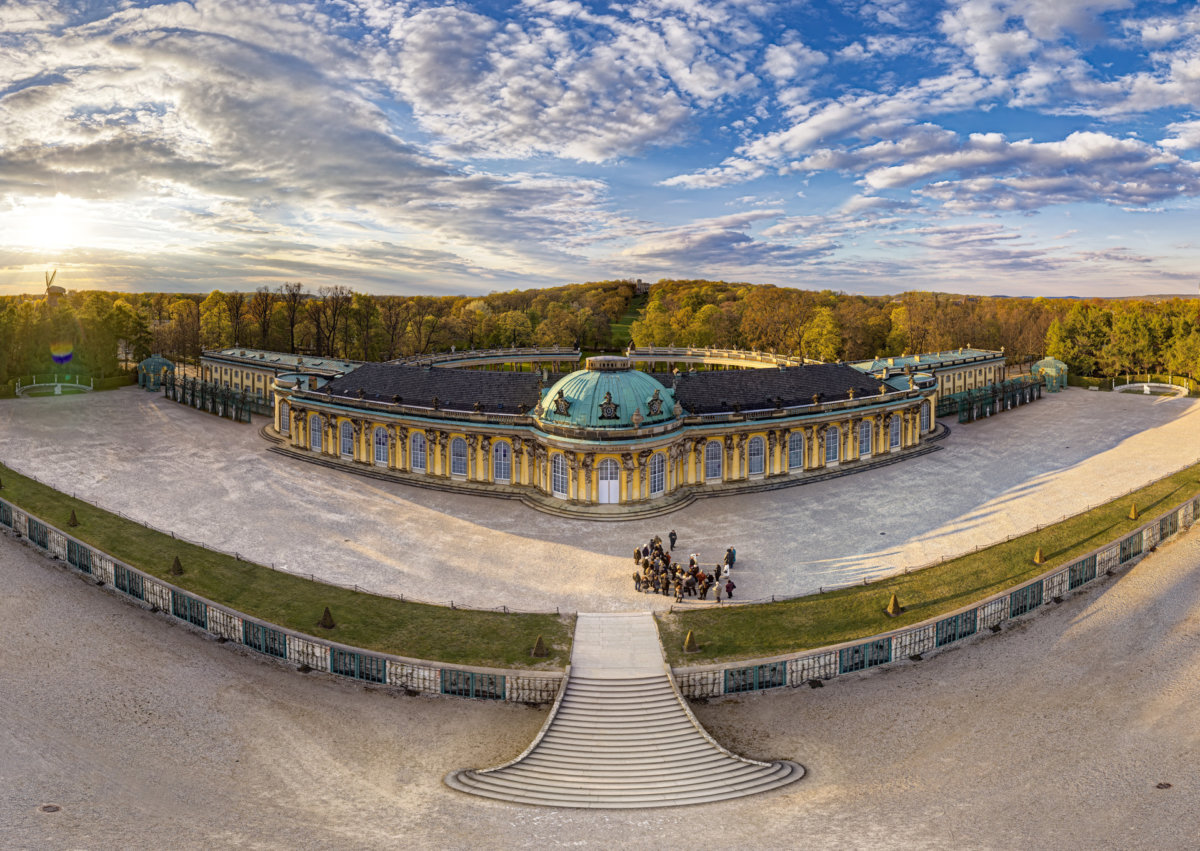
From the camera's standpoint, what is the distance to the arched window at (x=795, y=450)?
58375 mm

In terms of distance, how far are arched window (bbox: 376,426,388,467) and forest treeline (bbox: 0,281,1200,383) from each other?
65.5 metres

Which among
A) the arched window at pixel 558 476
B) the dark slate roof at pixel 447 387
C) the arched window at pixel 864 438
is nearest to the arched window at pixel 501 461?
the dark slate roof at pixel 447 387

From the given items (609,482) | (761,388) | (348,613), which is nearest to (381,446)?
(609,482)

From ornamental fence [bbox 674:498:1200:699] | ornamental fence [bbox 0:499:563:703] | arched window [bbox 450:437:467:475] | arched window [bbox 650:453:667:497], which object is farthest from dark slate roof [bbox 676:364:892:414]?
ornamental fence [bbox 0:499:563:703]

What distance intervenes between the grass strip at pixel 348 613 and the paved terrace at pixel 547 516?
88.9 inches

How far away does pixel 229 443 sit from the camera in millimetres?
69188

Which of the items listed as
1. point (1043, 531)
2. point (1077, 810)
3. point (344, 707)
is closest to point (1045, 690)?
point (1077, 810)

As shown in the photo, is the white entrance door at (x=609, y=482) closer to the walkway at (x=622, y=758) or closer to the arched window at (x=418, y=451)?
the arched window at (x=418, y=451)

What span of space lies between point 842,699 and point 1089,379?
107475 mm

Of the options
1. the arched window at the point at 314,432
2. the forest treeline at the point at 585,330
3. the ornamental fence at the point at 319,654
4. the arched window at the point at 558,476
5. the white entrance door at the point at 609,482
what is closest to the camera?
the ornamental fence at the point at 319,654

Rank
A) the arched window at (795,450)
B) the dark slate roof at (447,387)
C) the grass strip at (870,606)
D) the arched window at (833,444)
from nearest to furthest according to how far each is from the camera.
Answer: the grass strip at (870,606)
the dark slate roof at (447,387)
the arched window at (795,450)
the arched window at (833,444)

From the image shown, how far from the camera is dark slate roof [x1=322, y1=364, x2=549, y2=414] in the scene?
58.0 meters

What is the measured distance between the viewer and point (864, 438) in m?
63.2

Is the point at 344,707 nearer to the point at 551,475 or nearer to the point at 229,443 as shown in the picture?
the point at 551,475
